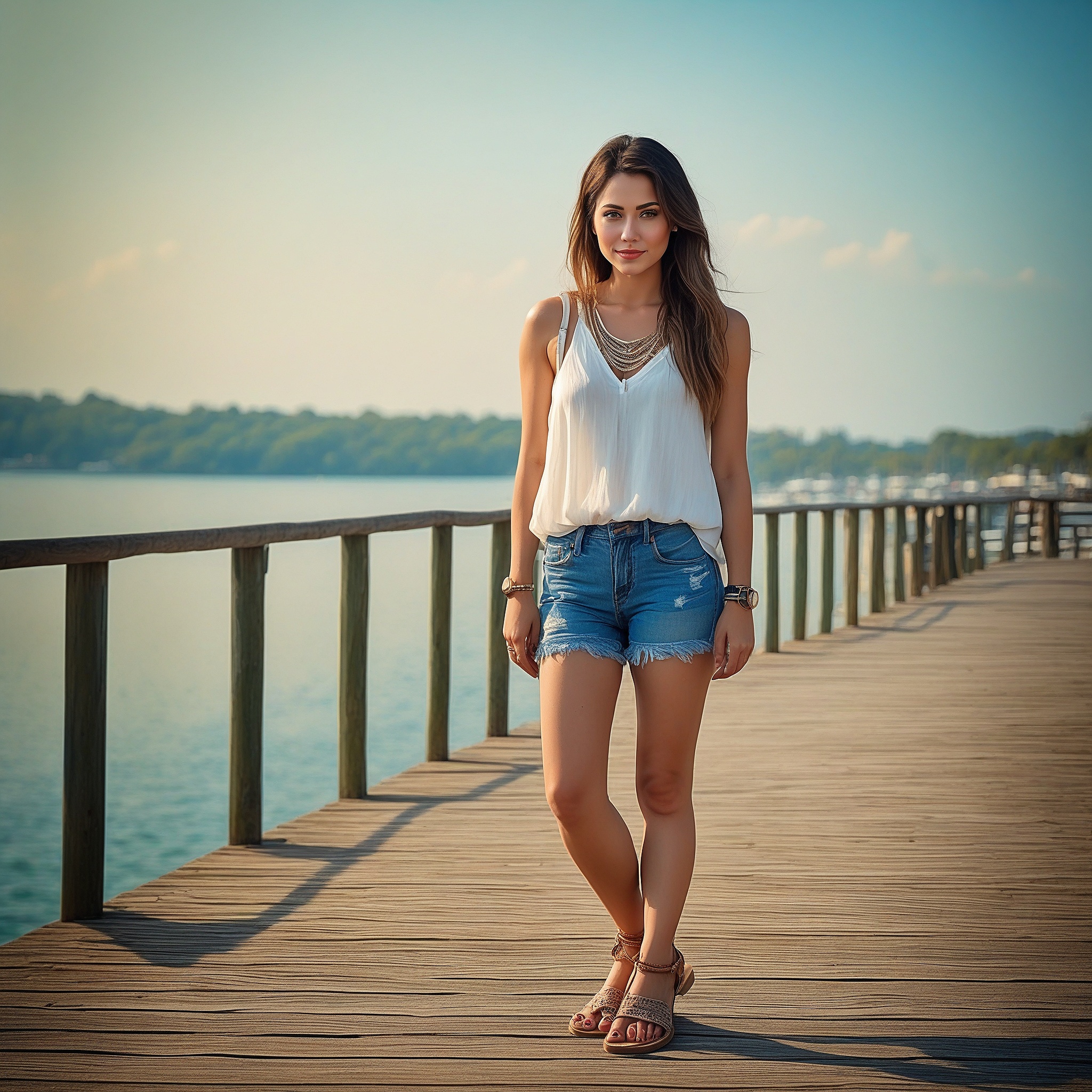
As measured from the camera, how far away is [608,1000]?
7.65ft

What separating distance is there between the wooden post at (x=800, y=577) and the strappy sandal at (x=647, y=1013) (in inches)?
273

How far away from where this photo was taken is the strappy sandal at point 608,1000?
2.31 metres

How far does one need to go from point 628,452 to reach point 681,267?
364mm

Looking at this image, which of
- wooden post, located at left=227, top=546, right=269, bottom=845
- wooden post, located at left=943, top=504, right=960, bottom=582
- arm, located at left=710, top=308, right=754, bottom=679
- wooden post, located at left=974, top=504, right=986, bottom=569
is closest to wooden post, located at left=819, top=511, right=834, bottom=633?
wooden post, located at left=943, top=504, right=960, bottom=582

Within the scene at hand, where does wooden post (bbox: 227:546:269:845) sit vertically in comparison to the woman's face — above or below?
below

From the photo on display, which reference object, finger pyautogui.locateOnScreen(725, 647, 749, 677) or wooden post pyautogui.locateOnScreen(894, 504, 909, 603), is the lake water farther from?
finger pyautogui.locateOnScreen(725, 647, 749, 677)

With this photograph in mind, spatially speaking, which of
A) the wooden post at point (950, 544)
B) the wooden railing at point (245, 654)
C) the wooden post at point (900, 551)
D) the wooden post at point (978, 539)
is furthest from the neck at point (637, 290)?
the wooden post at point (978, 539)

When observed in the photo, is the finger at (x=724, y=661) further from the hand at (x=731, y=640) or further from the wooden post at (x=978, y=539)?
the wooden post at (x=978, y=539)

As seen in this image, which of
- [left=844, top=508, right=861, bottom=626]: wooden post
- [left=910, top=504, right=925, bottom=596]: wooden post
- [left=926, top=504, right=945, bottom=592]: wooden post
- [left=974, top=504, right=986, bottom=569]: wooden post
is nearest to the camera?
[left=844, top=508, right=861, bottom=626]: wooden post

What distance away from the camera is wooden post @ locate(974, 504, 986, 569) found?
678 inches

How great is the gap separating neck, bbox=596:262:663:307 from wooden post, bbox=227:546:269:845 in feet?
5.24

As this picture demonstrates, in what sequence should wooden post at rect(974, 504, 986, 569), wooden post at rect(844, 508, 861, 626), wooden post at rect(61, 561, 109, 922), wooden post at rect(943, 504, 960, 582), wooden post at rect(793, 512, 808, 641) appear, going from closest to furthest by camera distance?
1. wooden post at rect(61, 561, 109, 922)
2. wooden post at rect(793, 512, 808, 641)
3. wooden post at rect(844, 508, 861, 626)
4. wooden post at rect(943, 504, 960, 582)
5. wooden post at rect(974, 504, 986, 569)

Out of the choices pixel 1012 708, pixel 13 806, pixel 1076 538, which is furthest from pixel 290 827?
pixel 1076 538

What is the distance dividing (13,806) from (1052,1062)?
19548mm
